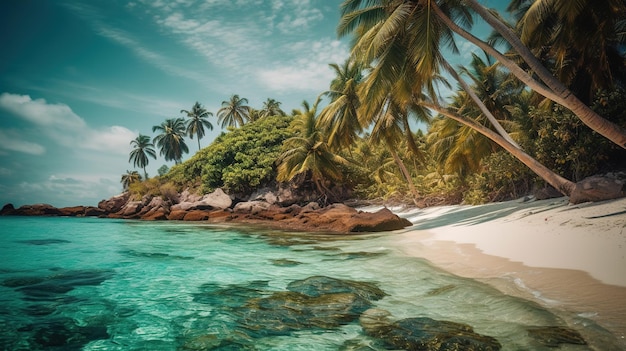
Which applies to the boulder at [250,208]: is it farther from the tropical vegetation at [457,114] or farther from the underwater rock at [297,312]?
the underwater rock at [297,312]

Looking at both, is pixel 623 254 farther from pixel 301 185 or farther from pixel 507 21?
pixel 301 185

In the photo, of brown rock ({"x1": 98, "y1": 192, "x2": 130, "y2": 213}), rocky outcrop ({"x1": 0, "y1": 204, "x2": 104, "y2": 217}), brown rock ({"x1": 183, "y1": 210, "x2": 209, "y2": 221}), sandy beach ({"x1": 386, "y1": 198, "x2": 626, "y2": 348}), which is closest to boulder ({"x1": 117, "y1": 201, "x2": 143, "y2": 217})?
brown rock ({"x1": 98, "y1": 192, "x2": 130, "y2": 213})

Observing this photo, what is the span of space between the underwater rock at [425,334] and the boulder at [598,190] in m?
7.90

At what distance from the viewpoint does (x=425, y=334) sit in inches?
114

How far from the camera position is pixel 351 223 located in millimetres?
13867

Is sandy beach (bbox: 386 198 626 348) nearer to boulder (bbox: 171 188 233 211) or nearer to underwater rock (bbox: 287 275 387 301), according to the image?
underwater rock (bbox: 287 275 387 301)

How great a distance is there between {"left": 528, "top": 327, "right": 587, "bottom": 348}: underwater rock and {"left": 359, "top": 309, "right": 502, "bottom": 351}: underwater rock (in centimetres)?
37

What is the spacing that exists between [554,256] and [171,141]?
5568 cm

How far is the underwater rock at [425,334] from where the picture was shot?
2.64m

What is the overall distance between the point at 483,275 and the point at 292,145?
22570 mm

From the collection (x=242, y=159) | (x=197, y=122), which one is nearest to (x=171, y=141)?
(x=197, y=122)

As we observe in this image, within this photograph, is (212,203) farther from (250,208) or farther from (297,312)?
(297,312)

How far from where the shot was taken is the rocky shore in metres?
14.0

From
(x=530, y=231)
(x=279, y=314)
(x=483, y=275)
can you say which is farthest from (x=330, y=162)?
(x=279, y=314)
